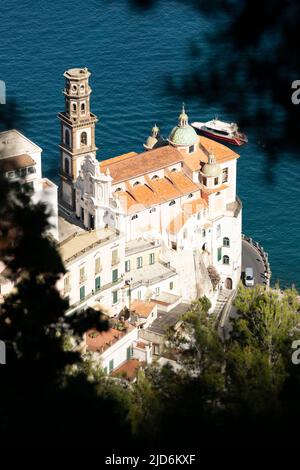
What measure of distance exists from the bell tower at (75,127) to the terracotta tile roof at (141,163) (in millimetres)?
1933

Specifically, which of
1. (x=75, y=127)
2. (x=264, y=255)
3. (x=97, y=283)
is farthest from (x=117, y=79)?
(x=97, y=283)

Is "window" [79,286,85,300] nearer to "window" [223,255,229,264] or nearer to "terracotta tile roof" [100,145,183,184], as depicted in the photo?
"terracotta tile roof" [100,145,183,184]

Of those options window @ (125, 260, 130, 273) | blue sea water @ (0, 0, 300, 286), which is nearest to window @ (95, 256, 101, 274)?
window @ (125, 260, 130, 273)

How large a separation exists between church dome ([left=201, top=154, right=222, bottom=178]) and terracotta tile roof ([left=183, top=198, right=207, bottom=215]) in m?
2.14

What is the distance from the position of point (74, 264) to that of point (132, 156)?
554 inches

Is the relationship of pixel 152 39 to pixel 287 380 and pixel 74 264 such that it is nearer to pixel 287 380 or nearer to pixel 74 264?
pixel 74 264

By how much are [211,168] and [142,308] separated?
13.0 meters

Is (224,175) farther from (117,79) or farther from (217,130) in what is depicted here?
(117,79)

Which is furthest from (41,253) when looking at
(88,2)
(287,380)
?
(88,2)

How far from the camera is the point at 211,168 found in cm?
8906

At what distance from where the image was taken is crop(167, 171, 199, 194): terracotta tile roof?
87750 millimetres

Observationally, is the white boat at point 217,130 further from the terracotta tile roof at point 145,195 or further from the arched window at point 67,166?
the arched window at point 67,166

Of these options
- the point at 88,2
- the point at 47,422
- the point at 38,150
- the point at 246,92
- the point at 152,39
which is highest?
the point at 88,2

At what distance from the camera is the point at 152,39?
14362cm
